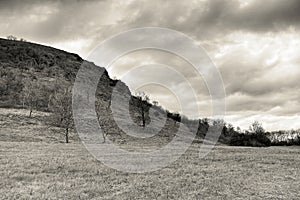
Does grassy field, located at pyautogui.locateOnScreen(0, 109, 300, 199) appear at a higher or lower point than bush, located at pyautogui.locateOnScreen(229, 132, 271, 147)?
lower


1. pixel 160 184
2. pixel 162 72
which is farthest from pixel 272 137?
pixel 160 184

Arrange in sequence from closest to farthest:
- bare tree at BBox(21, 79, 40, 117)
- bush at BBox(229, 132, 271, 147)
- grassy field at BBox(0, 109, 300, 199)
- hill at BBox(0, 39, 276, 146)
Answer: grassy field at BBox(0, 109, 300, 199), hill at BBox(0, 39, 276, 146), bush at BBox(229, 132, 271, 147), bare tree at BBox(21, 79, 40, 117)

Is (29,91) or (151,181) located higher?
(29,91)

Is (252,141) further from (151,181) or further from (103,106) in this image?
(151,181)

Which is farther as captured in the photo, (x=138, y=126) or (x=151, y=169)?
(x=138, y=126)

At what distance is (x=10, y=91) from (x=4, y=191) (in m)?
129

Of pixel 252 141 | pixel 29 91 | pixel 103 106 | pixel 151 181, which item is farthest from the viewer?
pixel 103 106

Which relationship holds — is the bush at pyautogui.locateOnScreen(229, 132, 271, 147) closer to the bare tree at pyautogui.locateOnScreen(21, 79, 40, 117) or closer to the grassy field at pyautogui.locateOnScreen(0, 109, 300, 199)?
the bare tree at pyautogui.locateOnScreen(21, 79, 40, 117)

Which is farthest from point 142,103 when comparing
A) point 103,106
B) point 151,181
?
point 151,181

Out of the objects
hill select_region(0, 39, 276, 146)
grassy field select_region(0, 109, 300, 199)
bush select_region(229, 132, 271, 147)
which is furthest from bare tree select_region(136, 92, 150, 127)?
grassy field select_region(0, 109, 300, 199)

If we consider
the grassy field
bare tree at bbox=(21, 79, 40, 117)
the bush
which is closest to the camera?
the grassy field

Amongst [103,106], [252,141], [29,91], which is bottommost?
[252,141]

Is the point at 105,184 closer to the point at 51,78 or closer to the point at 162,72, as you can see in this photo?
the point at 162,72

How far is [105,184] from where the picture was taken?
22219 mm
